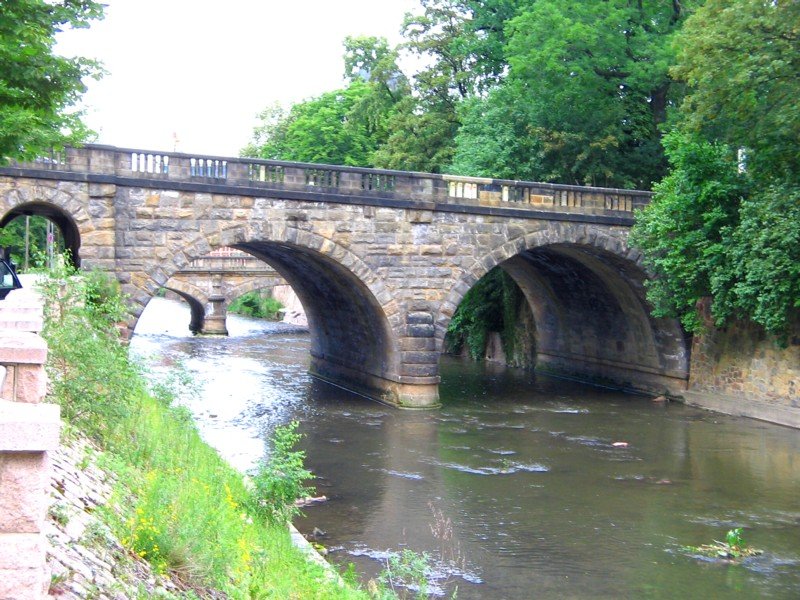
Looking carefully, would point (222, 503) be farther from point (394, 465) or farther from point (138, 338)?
point (138, 338)

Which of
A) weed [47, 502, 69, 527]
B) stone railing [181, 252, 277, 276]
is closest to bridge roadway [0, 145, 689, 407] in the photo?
weed [47, 502, 69, 527]

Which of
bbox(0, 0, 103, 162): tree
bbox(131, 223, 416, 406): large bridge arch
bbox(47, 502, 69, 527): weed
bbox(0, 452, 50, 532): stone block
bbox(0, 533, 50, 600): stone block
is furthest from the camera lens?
bbox(131, 223, 416, 406): large bridge arch

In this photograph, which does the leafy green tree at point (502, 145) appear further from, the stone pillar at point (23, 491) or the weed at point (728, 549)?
the stone pillar at point (23, 491)

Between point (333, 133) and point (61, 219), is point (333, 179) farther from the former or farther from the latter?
point (333, 133)

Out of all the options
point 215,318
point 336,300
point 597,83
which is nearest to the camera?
point 336,300

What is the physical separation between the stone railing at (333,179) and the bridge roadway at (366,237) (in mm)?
30

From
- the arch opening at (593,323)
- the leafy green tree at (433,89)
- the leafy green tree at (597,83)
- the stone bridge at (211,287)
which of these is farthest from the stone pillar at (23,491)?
the stone bridge at (211,287)

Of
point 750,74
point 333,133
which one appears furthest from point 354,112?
point 750,74

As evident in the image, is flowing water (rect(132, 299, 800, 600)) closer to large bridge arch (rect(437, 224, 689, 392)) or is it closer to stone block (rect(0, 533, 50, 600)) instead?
large bridge arch (rect(437, 224, 689, 392))

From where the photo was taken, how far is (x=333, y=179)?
20.8 metres

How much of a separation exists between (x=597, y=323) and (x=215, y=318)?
18663mm

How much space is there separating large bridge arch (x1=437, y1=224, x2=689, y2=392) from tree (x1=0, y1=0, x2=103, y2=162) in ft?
35.1

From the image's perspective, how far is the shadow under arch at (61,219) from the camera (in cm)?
1852

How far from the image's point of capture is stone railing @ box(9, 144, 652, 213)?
18.5 meters
